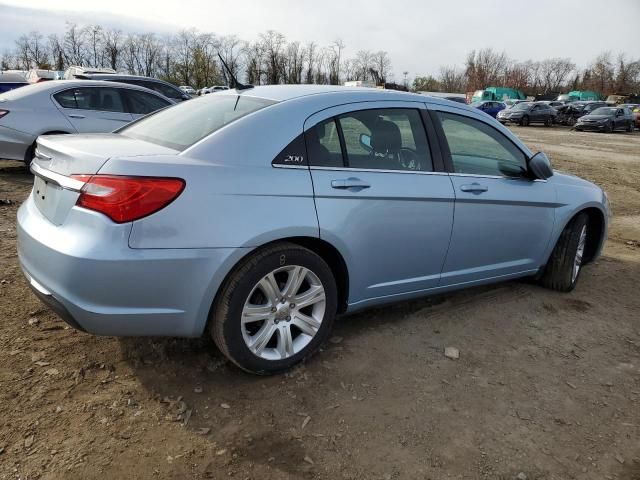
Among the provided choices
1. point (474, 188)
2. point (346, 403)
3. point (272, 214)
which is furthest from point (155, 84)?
point (346, 403)

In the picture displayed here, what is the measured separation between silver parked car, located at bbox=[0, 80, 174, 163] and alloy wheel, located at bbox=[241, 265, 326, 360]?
6.55 meters

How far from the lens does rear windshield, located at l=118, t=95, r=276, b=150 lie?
2.95 metres

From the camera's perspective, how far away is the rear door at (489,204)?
3.62 m

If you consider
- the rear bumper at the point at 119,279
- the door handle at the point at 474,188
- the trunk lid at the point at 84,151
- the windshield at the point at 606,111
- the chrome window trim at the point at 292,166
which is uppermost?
the trunk lid at the point at 84,151

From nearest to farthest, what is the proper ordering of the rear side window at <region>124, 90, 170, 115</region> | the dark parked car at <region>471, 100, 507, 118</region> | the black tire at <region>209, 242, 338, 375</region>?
the black tire at <region>209, 242, 338, 375</region> < the rear side window at <region>124, 90, 170, 115</region> < the dark parked car at <region>471, 100, 507, 118</region>

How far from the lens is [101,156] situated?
255 centimetres

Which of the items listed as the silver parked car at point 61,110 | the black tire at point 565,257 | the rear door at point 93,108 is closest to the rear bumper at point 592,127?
the silver parked car at point 61,110

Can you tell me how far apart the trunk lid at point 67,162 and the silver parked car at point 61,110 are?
5.52 meters

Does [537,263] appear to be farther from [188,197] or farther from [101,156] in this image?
[101,156]

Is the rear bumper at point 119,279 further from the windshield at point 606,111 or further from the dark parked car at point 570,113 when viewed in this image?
the dark parked car at point 570,113

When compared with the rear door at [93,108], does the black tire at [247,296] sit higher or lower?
lower

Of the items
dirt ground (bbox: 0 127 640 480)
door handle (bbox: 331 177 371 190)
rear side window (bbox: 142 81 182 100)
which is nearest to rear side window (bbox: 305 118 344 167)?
door handle (bbox: 331 177 371 190)

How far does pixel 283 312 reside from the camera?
2.93 metres

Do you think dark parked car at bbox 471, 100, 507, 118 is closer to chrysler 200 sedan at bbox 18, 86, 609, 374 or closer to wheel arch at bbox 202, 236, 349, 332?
chrysler 200 sedan at bbox 18, 86, 609, 374
